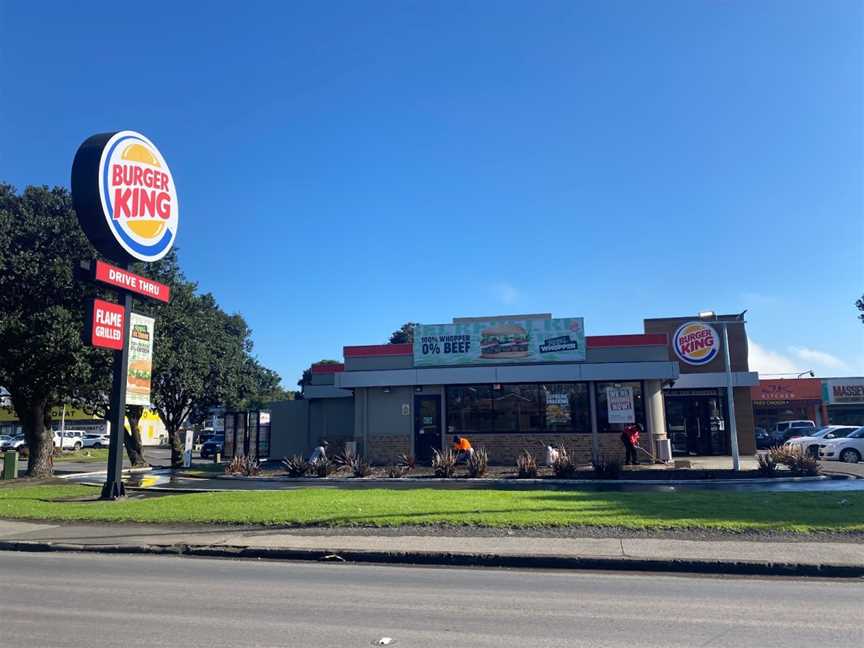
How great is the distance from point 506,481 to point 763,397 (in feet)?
121

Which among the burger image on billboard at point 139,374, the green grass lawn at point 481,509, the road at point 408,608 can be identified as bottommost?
the road at point 408,608

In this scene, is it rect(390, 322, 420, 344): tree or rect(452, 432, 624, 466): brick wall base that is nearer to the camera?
rect(452, 432, 624, 466): brick wall base

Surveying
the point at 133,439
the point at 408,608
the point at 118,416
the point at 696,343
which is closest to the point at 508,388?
the point at 696,343

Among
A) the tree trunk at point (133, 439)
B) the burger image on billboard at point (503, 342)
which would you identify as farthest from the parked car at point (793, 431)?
the tree trunk at point (133, 439)

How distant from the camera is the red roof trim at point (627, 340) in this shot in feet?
82.5

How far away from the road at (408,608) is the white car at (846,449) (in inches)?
869

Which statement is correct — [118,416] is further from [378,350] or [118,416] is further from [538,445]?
[538,445]

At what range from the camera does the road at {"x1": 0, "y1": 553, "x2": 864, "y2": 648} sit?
5.88 metres

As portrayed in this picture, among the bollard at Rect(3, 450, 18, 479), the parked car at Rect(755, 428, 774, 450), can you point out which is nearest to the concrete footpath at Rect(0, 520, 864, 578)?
Answer: the bollard at Rect(3, 450, 18, 479)

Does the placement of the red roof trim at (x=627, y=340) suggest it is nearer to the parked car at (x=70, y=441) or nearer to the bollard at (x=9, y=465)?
the bollard at (x=9, y=465)

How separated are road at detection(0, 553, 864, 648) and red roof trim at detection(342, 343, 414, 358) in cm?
1740

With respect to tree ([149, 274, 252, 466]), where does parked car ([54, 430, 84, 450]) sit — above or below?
below

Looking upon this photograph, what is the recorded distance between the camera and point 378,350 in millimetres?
26875

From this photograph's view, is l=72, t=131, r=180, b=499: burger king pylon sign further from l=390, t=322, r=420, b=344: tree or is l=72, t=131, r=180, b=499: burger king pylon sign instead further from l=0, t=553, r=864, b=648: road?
l=390, t=322, r=420, b=344: tree
